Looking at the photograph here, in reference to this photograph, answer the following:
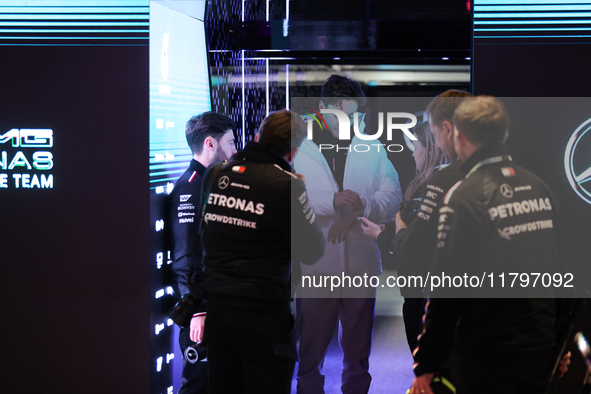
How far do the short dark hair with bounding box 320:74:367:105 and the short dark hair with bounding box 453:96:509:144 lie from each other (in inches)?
45.8

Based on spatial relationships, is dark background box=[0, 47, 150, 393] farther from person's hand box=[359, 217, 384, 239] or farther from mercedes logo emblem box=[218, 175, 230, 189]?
person's hand box=[359, 217, 384, 239]

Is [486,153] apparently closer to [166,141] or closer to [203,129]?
[203,129]

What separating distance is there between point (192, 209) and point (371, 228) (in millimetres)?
1025

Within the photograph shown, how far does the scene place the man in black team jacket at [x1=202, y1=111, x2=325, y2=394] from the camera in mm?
1998

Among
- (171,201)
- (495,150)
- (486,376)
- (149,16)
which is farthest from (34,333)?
(495,150)

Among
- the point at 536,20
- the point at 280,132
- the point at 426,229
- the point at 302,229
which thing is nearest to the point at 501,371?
the point at 426,229

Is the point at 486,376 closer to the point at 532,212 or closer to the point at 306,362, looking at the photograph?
the point at 532,212

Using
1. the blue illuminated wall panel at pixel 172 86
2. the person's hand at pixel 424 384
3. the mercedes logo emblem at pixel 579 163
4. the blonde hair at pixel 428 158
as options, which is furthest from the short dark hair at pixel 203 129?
the mercedes logo emblem at pixel 579 163

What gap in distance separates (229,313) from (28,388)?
59.8 inches

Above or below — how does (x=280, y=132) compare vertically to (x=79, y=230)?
above

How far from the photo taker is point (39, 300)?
8.86 ft

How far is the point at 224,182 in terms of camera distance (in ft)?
6.84

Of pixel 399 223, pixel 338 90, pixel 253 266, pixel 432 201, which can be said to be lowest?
pixel 253 266

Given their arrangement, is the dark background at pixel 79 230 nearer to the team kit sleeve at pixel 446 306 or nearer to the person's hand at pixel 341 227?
the person's hand at pixel 341 227
